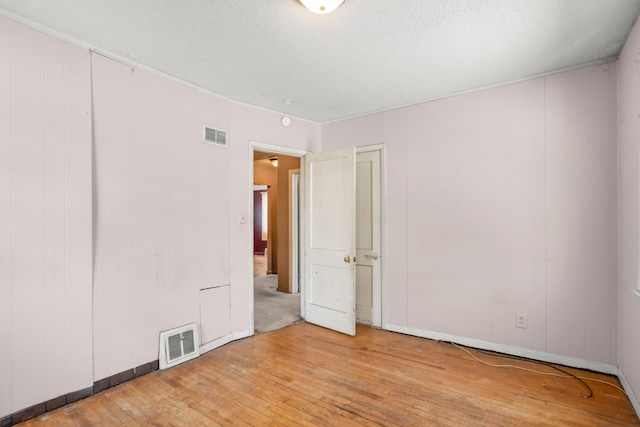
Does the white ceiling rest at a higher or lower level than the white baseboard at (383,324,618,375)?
higher

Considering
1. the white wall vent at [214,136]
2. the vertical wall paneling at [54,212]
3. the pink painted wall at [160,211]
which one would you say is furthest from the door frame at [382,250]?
the vertical wall paneling at [54,212]

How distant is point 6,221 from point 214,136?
1769 mm

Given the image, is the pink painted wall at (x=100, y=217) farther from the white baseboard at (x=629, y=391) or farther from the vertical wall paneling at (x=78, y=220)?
the white baseboard at (x=629, y=391)

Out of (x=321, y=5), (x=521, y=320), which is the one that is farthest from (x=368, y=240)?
(x=321, y=5)

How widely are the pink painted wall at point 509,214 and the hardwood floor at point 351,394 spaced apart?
40 cm

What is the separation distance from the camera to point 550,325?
2.90m

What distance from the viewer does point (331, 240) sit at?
3.92 metres

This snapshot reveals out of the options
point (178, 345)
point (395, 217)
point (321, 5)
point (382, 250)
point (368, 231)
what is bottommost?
point (178, 345)

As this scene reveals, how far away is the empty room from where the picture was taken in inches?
83.5

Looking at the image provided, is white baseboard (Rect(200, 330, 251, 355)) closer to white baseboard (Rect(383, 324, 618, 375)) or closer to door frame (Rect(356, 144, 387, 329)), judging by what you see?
door frame (Rect(356, 144, 387, 329))

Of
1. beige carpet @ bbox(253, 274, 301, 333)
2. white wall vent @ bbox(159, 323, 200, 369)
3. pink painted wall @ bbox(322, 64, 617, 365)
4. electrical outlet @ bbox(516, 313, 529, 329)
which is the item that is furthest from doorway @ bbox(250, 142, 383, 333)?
white wall vent @ bbox(159, 323, 200, 369)

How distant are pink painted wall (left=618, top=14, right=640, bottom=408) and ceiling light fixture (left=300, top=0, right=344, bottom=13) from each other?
193 centimetres

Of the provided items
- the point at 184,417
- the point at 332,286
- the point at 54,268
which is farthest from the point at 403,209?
the point at 54,268

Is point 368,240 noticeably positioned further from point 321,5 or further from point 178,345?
point 321,5
